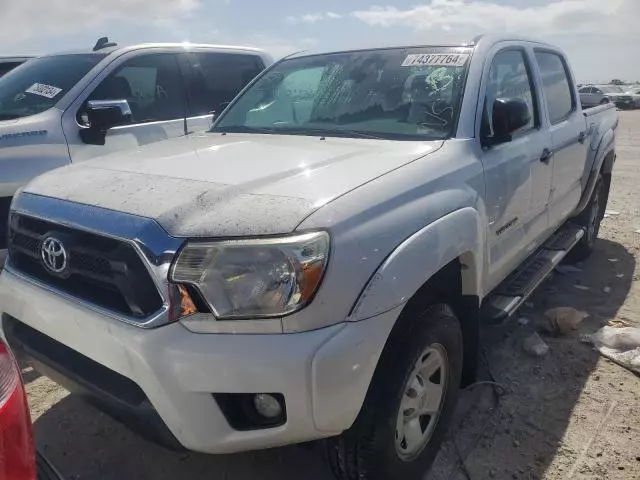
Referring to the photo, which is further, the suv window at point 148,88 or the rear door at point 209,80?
the rear door at point 209,80

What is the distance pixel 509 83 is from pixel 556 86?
1.03 metres

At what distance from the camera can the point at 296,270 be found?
1767mm

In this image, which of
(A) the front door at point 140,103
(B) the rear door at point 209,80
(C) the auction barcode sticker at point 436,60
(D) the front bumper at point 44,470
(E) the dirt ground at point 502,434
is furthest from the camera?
(B) the rear door at point 209,80

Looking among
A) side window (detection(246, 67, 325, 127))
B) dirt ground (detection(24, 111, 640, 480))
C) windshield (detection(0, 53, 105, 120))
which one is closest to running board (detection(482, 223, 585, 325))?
dirt ground (detection(24, 111, 640, 480))

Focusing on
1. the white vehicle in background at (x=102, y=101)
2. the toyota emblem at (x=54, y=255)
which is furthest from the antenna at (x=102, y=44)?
the toyota emblem at (x=54, y=255)

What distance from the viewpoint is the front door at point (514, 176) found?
2.85 metres

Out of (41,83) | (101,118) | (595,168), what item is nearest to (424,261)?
(101,118)

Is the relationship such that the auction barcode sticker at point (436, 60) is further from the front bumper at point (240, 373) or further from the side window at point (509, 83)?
the front bumper at point (240, 373)

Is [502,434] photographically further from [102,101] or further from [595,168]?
[102,101]

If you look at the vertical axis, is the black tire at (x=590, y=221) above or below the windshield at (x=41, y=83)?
below

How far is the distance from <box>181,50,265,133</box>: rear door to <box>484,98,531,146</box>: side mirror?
112 inches

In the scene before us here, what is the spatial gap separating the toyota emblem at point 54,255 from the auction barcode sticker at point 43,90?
9.05 ft

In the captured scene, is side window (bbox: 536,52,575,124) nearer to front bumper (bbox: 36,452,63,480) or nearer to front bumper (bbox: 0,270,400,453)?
front bumper (bbox: 0,270,400,453)

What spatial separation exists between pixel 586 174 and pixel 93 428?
3.98 m
